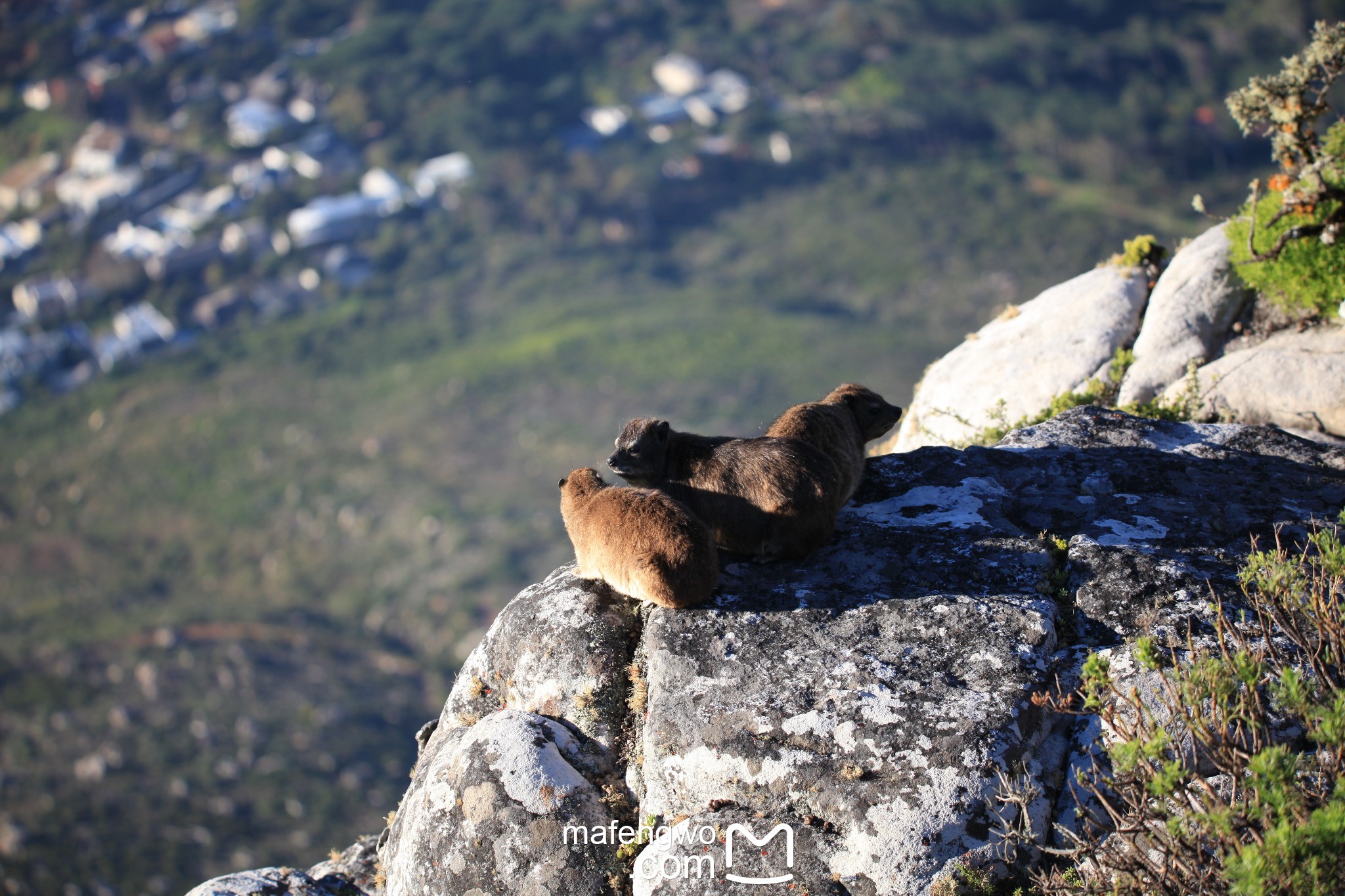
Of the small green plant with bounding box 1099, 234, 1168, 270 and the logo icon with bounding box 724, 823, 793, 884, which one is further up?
the small green plant with bounding box 1099, 234, 1168, 270

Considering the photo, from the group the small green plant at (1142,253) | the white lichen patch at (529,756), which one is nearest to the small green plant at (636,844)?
the white lichen patch at (529,756)

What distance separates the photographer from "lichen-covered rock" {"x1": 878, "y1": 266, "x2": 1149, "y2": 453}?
1279 cm

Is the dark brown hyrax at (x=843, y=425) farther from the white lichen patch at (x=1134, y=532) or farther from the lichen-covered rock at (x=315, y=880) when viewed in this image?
the lichen-covered rock at (x=315, y=880)

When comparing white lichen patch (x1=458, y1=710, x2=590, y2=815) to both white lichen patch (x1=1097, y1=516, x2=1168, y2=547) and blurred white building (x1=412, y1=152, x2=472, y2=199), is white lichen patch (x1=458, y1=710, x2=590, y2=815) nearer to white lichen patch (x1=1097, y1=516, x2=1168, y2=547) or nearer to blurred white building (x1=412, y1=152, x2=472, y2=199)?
white lichen patch (x1=1097, y1=516, x2=1168, y2=547)

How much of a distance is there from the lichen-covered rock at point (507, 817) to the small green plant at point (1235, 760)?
291 cm

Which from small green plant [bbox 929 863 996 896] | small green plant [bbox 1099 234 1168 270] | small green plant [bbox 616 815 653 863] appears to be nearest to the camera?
small green plant [bbox 929 863 996 896]

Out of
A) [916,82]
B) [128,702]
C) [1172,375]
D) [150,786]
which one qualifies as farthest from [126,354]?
[1172,375]

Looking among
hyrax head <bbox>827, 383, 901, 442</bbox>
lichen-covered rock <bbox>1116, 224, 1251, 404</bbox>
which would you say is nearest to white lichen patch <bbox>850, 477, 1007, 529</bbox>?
hyrax head <bbox>827, 383, 901, 442</bbox>

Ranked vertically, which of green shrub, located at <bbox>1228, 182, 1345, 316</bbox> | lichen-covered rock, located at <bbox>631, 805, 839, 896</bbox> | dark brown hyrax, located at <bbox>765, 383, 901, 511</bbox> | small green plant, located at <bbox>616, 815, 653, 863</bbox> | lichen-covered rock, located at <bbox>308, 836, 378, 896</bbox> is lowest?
lichen-covered rock, located at <bbox>308, 836, 378, 896</bbox>

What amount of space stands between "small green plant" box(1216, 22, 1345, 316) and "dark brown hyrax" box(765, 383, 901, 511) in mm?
4146

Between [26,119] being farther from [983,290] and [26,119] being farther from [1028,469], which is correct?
[1028,469]

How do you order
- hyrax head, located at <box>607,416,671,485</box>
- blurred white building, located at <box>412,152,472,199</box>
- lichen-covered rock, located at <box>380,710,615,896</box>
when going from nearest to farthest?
lichen-covered rock, located at <box>380,710,615,896</box> < hyrax head, located at <box>607,416,671,485</box> < blurred white building, located at <box>412,152,472,199</box>

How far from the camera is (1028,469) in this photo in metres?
9.71

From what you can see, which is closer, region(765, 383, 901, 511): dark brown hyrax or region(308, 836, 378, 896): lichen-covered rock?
region(308, 836, 378, 896): lichen-covered rock
